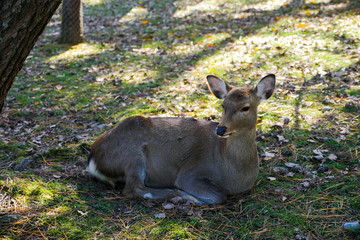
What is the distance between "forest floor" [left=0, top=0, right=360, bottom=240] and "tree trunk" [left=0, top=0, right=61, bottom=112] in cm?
156

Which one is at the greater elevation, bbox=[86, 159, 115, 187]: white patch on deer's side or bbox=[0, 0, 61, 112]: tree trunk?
bbox=[0, 0, 61, 112]: tree trunk

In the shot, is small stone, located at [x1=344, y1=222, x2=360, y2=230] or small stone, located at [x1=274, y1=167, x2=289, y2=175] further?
small stone, located at [x1=274, y1=167, x2=289, y2=175]

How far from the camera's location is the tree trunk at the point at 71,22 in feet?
35.6

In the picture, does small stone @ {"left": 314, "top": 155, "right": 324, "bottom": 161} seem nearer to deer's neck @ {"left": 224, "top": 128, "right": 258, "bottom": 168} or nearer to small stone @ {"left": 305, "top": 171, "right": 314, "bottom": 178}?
small stone @ {"left": 305, "top": 171, "right": 314, "bottom": 178}

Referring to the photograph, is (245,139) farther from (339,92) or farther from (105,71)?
(105,71)

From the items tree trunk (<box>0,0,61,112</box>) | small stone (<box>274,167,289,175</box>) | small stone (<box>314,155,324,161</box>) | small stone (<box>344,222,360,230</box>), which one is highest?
tree trunk (<box>0,0,61,112</box>)

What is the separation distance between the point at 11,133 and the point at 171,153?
121 inches

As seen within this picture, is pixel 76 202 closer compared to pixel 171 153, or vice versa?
pixel 76 202

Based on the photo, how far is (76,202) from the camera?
431cm

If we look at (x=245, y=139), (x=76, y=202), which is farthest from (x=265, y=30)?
(x=76, y=202)

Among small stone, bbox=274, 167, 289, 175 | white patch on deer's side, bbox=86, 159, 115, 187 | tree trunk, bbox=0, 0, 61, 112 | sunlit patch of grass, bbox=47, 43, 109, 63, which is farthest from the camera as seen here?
sunlit patch of grass, bbox=47, 43, 109, 63

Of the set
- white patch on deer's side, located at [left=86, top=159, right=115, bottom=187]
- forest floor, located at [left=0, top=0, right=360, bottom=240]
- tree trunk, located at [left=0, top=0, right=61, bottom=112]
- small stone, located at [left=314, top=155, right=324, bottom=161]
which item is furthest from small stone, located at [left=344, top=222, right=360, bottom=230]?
tree trunk, located at [left=0, top=0, right=61, bottom=112]

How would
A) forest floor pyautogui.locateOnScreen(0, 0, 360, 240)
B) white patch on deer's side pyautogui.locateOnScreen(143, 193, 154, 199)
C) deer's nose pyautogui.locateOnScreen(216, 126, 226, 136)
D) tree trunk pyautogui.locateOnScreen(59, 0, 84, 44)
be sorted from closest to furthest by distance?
1. forest floor pyautogui.locateOnScreen(0, 0, 360, 240)
2. deer's nose pyautogui.locateOnScreen(216, 126, 226, 136)
3. white patch on deer's side pyautogui.locateOnScreen(143, 193, 154, 199)
4. tree trunk pyautogui.locateOnScreen(59, 0, 84, 44)

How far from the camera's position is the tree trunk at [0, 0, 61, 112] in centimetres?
307
